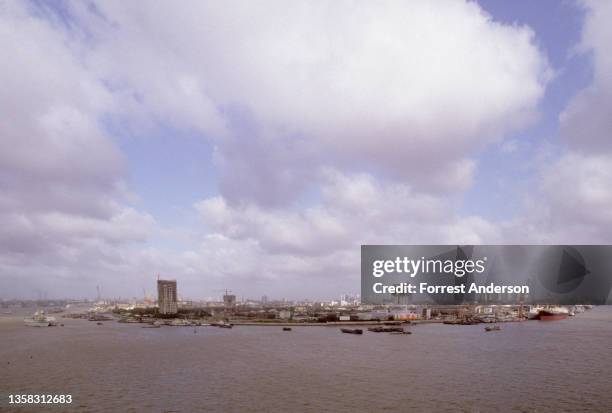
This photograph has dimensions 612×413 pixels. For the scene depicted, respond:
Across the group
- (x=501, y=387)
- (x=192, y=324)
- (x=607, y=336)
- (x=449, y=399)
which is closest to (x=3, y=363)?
(x=449, y=399)

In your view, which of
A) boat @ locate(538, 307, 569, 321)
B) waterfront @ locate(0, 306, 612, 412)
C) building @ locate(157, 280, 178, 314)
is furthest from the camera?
building @ locate(157, 280, 178, 314)

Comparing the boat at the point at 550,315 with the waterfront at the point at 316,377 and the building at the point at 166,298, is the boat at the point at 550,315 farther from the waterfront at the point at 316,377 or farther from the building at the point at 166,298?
the building at the point at 166,298

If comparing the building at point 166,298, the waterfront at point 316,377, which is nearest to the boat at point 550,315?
the waterfront at point 316,377

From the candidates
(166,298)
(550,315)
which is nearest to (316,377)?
(550,315)

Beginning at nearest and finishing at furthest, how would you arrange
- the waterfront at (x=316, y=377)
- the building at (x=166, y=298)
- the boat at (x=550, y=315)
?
the waterfront at (x=316, y=377) < the boat at (x=550, y=315) < the building at (x=166, y=298)

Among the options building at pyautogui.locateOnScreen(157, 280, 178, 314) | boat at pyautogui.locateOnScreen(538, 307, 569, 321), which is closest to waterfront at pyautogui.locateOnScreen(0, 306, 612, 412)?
boat at pyautogui.locateOnScreen(538, 307, 569, 321)

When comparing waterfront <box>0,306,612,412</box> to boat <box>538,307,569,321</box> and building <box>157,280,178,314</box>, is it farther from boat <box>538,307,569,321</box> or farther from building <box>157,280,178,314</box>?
building <box>157,280,178,314</box>

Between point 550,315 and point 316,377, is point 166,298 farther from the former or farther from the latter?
point 316,377
